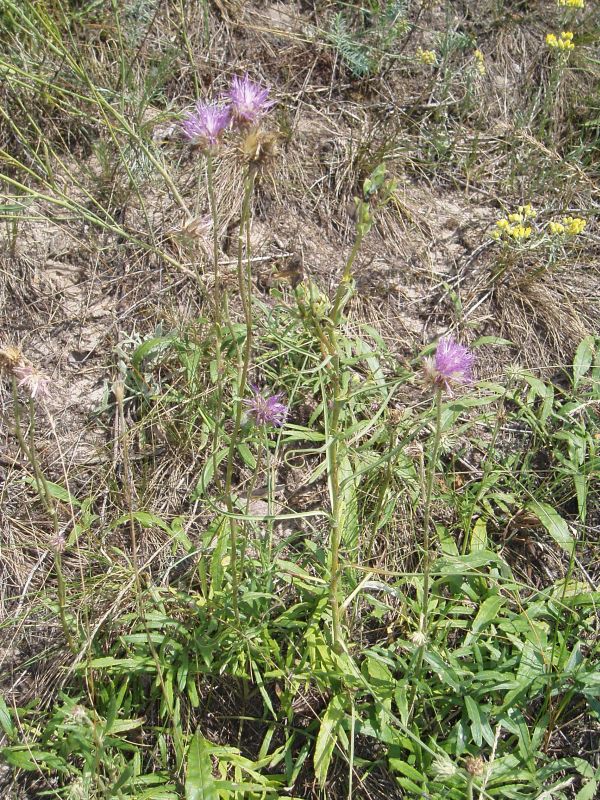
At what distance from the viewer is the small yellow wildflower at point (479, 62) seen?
121 inches

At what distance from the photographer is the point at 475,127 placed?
124 inches

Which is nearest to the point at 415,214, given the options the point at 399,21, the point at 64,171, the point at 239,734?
the point at 399,21

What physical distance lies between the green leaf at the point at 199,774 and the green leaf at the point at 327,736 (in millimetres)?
267

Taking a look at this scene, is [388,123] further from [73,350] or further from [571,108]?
[73,350]


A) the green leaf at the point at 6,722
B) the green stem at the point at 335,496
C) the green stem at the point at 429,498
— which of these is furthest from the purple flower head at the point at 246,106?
the green leaf at the point at 6,722

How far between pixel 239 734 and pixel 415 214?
209 centimetres

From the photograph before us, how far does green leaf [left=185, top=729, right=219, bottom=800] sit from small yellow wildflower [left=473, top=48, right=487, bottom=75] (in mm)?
2852

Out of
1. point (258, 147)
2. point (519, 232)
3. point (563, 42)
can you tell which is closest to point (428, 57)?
point (563, 42)

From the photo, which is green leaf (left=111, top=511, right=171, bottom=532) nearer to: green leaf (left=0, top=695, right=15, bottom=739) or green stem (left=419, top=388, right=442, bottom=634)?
green leaf (left=0, top=695, right=15, bottom=739)

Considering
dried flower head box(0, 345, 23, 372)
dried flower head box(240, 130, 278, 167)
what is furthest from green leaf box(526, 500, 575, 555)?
dried flower head box(0, 345, 23, 372)

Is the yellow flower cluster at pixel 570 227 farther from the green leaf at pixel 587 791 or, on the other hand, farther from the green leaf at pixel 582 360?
the green leaf at pixel 587 791

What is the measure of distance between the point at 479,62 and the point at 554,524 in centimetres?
211

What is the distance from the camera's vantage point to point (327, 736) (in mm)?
1773

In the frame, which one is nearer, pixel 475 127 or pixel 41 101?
pixel 41 101
